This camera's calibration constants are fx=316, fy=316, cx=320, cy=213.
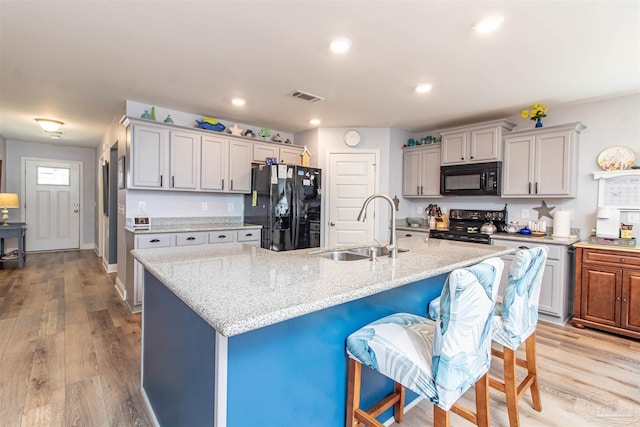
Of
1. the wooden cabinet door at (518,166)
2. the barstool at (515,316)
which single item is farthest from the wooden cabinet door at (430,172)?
the barstool at (515,316)

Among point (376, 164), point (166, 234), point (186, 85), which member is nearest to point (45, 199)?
point (166, 234)

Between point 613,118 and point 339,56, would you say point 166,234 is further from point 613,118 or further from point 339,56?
point 613,118

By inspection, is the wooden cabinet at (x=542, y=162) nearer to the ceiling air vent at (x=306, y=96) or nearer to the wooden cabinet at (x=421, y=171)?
the wooden cabinet at (x=421, y=171)

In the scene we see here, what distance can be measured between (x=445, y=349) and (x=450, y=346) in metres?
0.02

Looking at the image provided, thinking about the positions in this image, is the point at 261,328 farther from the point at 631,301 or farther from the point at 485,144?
the point at 485,144

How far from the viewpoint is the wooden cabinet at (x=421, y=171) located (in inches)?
178

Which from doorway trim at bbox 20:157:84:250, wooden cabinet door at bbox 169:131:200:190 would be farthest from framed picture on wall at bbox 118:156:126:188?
doorway trim at bbox 20:157:84:250

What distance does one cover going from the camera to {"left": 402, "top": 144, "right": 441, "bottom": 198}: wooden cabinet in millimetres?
4512

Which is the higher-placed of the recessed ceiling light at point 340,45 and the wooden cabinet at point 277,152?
the recessed ceiling light at point 340,45

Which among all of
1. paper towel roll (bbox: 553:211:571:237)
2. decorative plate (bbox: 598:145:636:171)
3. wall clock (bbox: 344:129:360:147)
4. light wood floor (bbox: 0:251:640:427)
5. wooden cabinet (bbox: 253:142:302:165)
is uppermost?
wall clock (bbox: 344:129:360:147)

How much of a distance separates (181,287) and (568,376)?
2.69 meters

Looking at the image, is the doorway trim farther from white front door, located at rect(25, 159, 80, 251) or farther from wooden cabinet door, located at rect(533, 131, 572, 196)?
wooden cabinet door, located at rect(533, 131, 572, 196)

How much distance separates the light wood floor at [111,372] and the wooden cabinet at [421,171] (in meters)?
2.19

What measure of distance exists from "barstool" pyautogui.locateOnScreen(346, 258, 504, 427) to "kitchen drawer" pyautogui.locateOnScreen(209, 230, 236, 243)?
2.69 m
